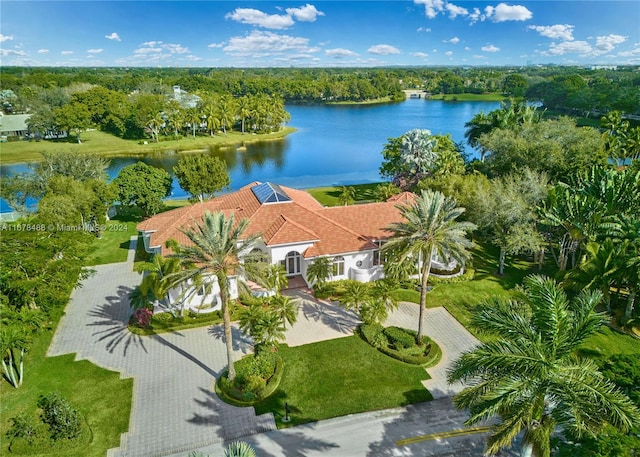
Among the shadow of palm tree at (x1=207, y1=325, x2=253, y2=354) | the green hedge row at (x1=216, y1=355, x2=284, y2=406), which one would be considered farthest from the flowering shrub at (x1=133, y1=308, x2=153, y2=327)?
the green hedge row at (x1=216, y1=355, x2=284, y2=406)

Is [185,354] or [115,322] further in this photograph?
[115,322]

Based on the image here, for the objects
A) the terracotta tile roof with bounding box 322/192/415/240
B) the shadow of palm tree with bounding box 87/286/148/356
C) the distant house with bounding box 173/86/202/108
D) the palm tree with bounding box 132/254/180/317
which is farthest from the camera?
the distant house with bounding box 173/86/202/108

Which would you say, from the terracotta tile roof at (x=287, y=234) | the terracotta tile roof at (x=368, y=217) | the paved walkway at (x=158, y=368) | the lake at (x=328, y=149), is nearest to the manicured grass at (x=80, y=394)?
the paved walkway at (x=158, y=368)

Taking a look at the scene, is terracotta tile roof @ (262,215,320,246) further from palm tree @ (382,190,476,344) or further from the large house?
palm tree @ (382,190,476,344)

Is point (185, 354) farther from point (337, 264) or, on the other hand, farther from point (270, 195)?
point (270, 195)

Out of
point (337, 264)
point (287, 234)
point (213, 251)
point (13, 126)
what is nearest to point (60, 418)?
point (213, 251)

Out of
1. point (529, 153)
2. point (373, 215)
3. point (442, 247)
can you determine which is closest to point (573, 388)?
point (442, 247)
